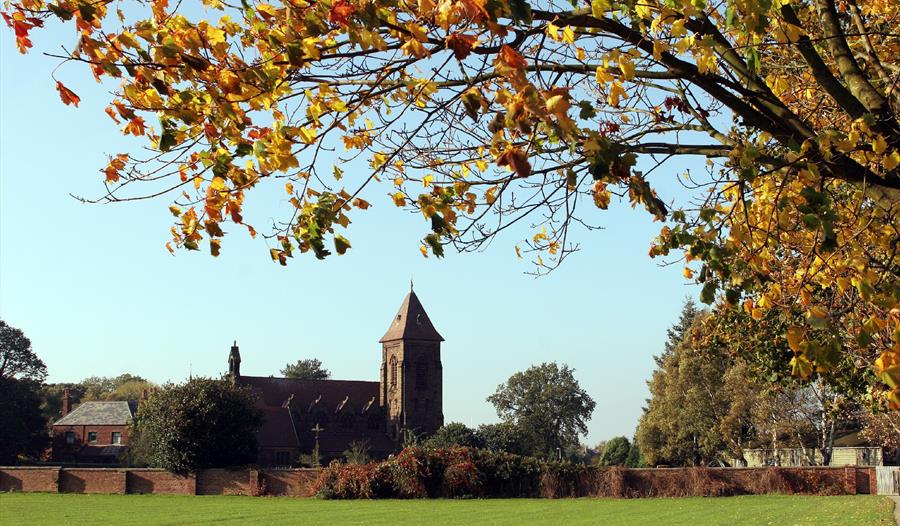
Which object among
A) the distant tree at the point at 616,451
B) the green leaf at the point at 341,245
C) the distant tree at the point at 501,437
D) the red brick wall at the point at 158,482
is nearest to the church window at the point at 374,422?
the distant tree at the point at 616,451

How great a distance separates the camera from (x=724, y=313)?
16516mm

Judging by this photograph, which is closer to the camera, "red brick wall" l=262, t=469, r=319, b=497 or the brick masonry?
the brick masonry

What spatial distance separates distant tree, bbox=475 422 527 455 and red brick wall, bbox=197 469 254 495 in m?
26.6

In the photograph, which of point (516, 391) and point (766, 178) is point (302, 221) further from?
point (516, 391)

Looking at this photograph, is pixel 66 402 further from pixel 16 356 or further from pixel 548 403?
pixel 548 403

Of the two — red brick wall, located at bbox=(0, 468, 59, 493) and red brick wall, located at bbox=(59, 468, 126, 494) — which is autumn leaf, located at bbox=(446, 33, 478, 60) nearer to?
red brick wall, located at bbox=(59, 468, 126, 494)

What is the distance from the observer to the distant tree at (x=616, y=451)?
3509 inches

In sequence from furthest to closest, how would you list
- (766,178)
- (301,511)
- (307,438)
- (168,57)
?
(307,438) → (301,511) → (766,178) → (168,57)

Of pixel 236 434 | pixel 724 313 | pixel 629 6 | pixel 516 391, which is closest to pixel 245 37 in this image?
pixel 629 6

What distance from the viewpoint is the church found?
9094 centimetres

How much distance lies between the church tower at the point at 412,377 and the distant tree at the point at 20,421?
33.5 meters

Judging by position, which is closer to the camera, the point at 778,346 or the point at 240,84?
the point at 240,84

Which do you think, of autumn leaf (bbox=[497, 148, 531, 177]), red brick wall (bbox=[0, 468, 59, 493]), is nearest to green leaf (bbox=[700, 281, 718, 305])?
autumn leaf (bbox=[497, 148, 531, 177])

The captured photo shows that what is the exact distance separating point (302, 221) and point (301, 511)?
1080 inches
